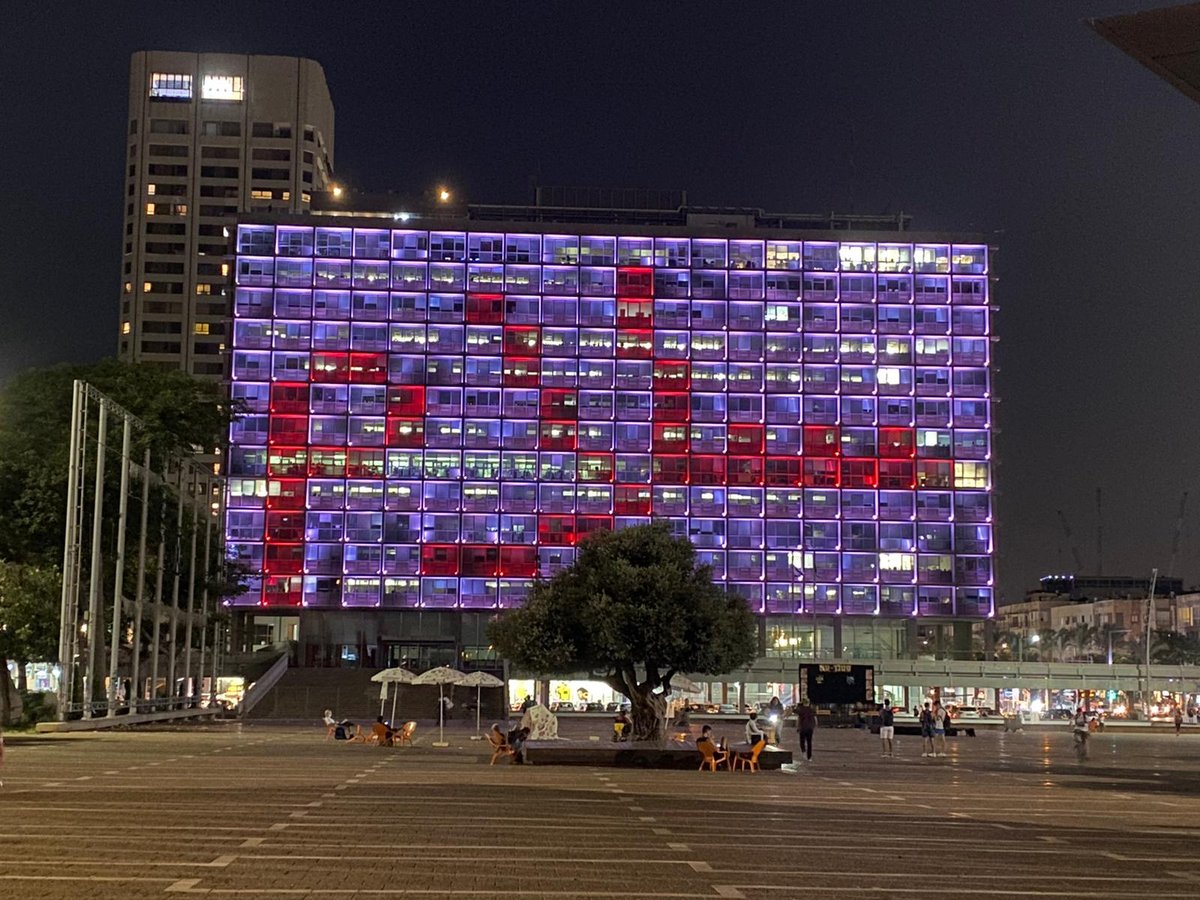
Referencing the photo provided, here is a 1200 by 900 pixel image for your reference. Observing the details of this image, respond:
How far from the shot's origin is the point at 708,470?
131125mm

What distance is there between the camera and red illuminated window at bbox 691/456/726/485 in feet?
430

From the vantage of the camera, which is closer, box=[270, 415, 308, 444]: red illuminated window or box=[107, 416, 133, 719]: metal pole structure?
box=[107, 416, 133, 719]: metal pole structure

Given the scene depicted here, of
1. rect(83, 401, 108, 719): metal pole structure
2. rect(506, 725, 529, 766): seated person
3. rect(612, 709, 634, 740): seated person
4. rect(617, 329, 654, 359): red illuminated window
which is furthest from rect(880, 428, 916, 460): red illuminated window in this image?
rect(506, 725, 529, 766): seated person

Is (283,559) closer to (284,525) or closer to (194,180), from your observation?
(284,525)

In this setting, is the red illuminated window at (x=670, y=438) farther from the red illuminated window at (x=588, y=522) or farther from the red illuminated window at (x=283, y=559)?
the red illuminated window at (x=283, y=559)

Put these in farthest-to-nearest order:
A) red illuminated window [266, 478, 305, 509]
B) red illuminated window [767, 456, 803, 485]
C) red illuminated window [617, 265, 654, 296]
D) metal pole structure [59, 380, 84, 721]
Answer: red illuminated window [617, 265, 654, 296] < red illuminated window [767, 456, 803, 485] < red illuminated window [266, 478, 305, 509] < metal pole structure [59, 380, 84, 721]

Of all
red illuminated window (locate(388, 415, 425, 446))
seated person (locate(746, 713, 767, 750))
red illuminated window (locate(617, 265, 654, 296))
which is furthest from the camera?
red illuminated window (locate(617, 265, 654, 296))

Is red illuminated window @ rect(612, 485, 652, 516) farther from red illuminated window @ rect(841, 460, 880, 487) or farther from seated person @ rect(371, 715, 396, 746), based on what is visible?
seated person @ rect(371, 715, 396, 746)

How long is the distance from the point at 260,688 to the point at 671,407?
165ft

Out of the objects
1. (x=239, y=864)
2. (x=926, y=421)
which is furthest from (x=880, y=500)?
(x=239, y=864)

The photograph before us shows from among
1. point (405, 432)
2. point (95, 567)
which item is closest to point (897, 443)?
point (405, 432)

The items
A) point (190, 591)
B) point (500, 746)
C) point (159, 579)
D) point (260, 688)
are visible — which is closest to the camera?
point (500, 746)

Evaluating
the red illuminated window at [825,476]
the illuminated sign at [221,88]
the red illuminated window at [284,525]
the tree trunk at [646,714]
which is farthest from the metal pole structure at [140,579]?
the illuminated sign at [221,88]

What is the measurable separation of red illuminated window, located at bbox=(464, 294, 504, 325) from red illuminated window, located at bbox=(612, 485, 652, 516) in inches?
715
